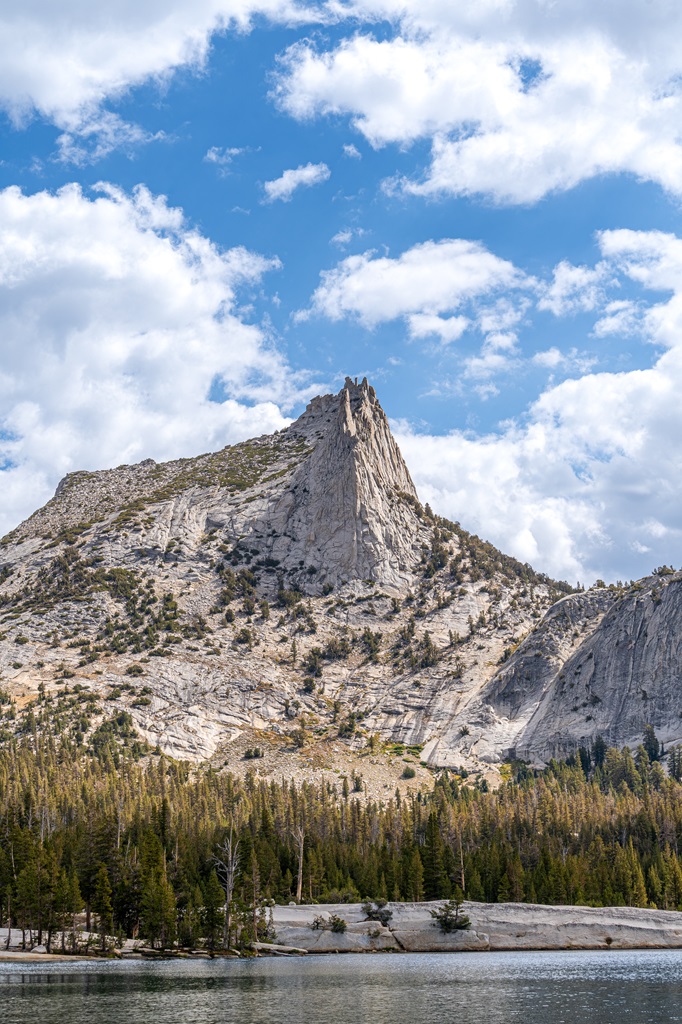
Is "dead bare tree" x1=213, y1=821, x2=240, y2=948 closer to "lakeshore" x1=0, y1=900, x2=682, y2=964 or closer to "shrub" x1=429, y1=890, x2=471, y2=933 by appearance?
"lakeshore" x1=0, y1=900, x2=682, y2=964

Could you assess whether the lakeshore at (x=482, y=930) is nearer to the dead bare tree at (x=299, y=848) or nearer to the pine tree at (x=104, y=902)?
the dead bare tree at (x=299, y=848)

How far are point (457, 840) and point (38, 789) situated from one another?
6867 centimetres

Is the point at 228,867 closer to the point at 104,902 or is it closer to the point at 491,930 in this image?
the point at 104,902

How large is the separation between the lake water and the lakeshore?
12.2 m

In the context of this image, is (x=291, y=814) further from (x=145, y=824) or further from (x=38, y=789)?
(x=38, y=789)

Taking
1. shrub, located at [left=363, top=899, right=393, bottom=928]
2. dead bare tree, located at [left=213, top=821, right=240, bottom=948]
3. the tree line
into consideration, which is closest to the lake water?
dead bare tree, located at [left=213, top=821, right=240, bottom=948]

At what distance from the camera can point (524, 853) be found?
172250 millimetres

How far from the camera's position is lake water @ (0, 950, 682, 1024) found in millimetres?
80125

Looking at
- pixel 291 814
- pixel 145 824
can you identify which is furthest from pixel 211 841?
pixel 291 814

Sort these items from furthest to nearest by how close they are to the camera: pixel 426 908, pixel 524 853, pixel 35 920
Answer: pixel 524 853, pixel 426 908, pixel 35 920

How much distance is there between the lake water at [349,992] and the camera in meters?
80.1

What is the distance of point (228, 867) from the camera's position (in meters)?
142

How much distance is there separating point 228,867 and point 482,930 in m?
33.3

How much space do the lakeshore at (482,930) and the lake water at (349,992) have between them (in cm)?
1219
